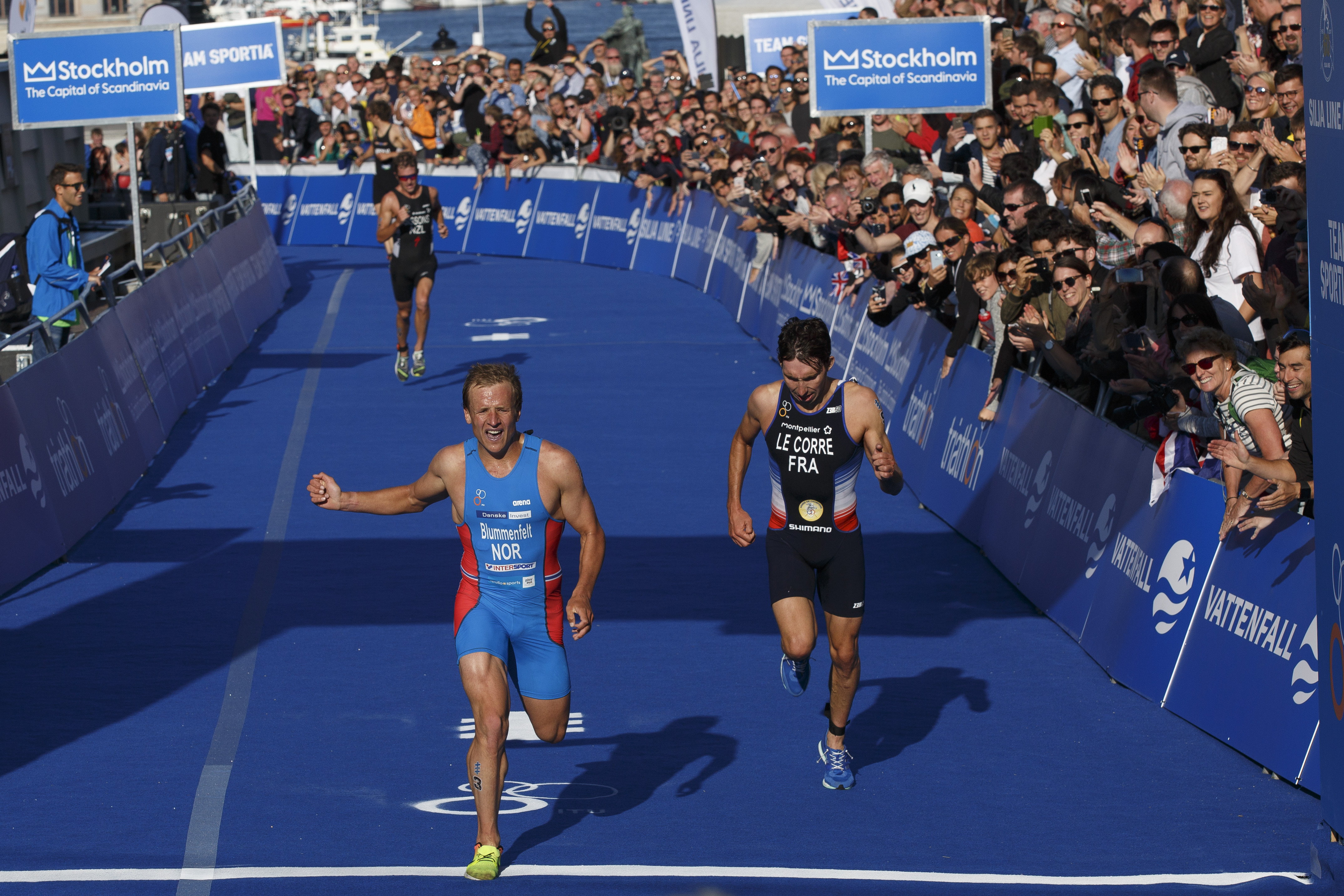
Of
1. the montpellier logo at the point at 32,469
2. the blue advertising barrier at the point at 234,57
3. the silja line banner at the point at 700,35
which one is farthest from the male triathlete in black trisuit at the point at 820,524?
the blue advertising barrier at the point at 234,57

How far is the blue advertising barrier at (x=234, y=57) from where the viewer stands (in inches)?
1093

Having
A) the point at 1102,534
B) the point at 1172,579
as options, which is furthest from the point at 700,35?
the point at 1172,579

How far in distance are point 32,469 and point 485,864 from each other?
6.48 m

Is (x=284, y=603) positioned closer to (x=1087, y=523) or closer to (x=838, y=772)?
(x=838, y=772)

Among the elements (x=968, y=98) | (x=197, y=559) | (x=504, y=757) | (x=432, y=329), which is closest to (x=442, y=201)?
(x=432, y=329)

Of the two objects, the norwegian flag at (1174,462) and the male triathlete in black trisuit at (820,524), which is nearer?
the male triathlete in black trisuit at (820,524)

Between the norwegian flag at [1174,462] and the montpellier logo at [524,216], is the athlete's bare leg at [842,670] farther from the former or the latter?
the montpellier logo at [524,216]

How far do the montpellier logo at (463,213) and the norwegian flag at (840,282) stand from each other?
18958 mm

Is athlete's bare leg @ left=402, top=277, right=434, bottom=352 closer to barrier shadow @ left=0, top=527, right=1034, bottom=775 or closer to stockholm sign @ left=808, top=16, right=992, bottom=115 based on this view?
stockholm sign @ left=808, top=16, right=992, bottom=115

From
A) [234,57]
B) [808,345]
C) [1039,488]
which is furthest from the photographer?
[234,57]

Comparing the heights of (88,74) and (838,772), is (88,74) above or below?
above

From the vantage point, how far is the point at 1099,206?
40.3 ft

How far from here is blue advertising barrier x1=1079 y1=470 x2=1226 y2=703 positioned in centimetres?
867

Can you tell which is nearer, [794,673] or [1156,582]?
[794,673]
